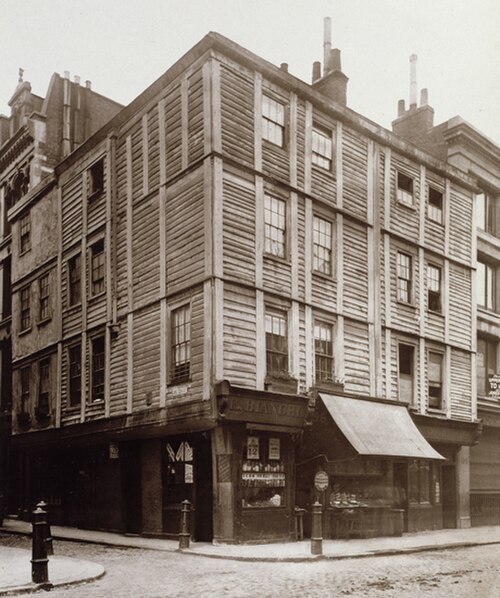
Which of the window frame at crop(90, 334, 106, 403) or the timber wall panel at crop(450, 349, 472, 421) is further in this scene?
the timber wall panel at crop(450, 349, 472, 421)

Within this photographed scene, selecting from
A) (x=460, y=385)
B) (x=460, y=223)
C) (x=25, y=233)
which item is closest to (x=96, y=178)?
(x=25, y=233)

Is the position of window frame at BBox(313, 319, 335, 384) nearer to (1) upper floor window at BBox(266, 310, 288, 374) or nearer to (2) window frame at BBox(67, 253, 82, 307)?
(1) upper floor window at BBox(266, 310, 288, 374)

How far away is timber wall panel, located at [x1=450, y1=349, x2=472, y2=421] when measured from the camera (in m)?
25.0

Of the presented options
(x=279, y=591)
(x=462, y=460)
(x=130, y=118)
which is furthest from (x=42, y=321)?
(x=279, y=591)

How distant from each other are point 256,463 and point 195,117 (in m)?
8.25

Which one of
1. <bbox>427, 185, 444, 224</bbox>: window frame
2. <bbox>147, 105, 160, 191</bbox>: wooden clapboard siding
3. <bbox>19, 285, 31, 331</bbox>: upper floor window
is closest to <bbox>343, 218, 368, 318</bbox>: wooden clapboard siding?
<bbox>427, 185, 444, 224</bbox>: window frame

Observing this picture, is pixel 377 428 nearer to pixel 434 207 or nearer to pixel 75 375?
pixel 434 207

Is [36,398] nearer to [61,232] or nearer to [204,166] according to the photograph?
[61,232]

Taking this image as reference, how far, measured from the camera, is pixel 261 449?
58.7 ft

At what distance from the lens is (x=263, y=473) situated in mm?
Answer: 17734

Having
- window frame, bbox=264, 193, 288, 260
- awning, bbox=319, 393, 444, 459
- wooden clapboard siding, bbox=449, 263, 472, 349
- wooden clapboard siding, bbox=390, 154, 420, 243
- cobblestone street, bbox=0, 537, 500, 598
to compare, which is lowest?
cobblestone street, bbox=0, 537, 500, 598

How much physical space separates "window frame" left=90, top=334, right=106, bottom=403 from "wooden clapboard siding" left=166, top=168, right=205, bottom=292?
4.42 m

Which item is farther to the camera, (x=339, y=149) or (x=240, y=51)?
(x=339, y=149)

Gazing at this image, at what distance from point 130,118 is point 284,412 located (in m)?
9.35
